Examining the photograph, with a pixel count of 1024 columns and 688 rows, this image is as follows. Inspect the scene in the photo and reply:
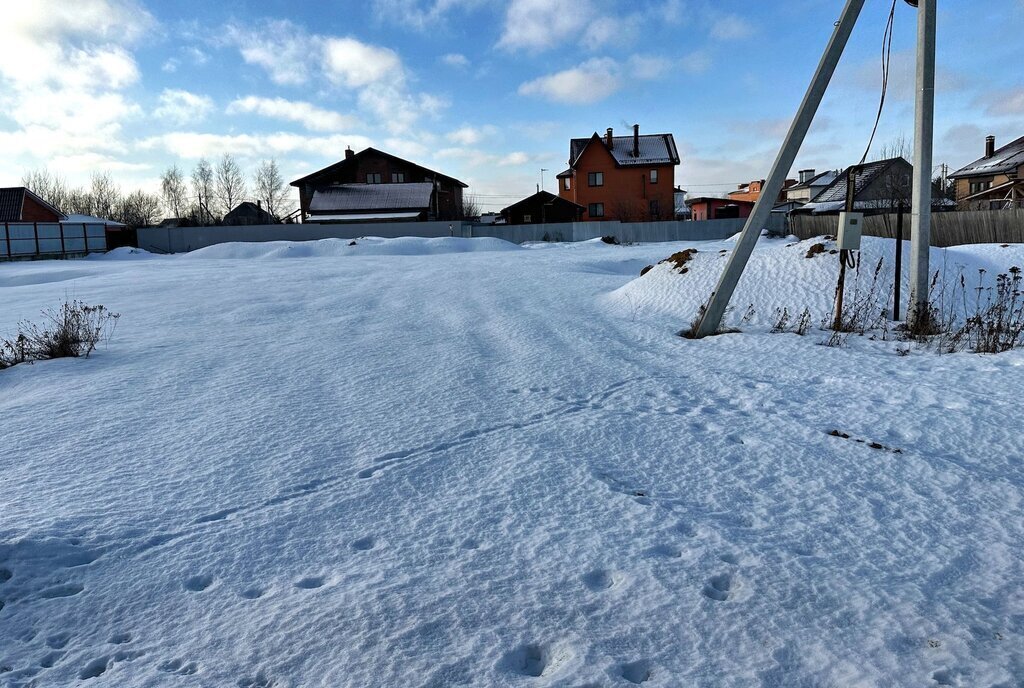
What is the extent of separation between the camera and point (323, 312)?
10.1 m

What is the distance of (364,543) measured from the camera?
3.07m

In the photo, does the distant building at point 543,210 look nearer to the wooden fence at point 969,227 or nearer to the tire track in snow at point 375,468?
the wooden fence at point 969,227

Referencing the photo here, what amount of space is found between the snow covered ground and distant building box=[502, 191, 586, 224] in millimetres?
44404

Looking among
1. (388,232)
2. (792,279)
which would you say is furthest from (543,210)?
(792,279)

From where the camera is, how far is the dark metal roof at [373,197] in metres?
46.9

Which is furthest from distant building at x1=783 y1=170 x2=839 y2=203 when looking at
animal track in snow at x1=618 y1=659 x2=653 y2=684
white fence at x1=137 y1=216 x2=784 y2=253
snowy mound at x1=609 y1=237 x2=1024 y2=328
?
animal track in snow at x1=618 y1=659 x2=653 y2=684

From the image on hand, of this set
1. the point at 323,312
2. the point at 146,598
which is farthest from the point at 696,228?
the point at 146,598

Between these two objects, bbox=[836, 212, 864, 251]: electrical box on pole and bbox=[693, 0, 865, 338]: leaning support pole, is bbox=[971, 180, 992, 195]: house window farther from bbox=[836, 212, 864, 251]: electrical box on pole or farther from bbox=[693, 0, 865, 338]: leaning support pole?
bbox=[693, 0, 865, 338]: leaning support pole

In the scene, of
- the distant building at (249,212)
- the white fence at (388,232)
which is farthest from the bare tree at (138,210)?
the white fence at (388,232)

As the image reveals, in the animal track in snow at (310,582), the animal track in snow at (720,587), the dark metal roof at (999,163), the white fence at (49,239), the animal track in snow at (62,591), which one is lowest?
the animal track in snow at (720,587)

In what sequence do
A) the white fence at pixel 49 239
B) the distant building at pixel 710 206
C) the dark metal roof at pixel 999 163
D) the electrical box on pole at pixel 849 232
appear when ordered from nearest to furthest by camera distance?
the electrical box on pole at pixel 849 232 < the white fence at pixel 49 239 < the dark metal roof at pixel 999 163 < the distant building at pixel 710 206

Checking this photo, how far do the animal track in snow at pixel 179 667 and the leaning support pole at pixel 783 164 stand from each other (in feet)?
21.5

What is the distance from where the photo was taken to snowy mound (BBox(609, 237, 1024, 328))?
9.00 m

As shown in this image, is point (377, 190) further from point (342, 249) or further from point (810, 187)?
point (810, 187)
